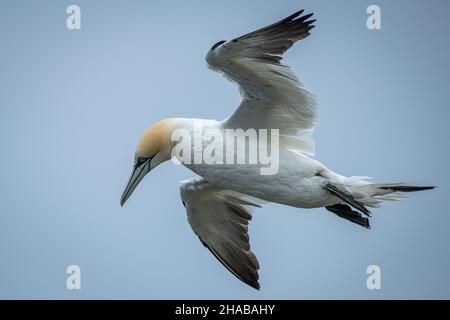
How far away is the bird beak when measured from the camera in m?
9.86

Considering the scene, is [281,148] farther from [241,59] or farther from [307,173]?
[241,59]

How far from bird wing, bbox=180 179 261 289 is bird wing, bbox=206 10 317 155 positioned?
146cm

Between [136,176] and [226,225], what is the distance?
1518mm

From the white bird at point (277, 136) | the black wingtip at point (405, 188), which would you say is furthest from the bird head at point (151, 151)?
the black wingtip at point (405, 188)

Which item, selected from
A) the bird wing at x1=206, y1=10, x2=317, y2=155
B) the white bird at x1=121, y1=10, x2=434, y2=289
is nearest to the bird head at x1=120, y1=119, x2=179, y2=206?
the white bird at x1=121, y1=10, x2=434, y2=289

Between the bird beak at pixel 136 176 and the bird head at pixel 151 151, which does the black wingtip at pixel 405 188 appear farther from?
the bird beak at pixel 136 176

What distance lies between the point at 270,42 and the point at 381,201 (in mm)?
2336

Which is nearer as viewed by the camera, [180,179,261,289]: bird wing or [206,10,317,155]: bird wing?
[206,10,317,155]: bird wing

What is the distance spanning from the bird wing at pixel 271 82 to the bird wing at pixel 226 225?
57.4 inches

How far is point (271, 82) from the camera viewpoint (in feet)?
29.2

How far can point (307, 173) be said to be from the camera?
9.38 m

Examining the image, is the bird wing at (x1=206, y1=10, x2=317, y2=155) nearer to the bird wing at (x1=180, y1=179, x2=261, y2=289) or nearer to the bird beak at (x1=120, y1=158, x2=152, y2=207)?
the bird beak at (x1=120, y1=158, x2=152, y2=207)

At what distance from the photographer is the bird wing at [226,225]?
10734mm

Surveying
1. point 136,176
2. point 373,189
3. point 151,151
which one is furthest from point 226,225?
point 373,189
